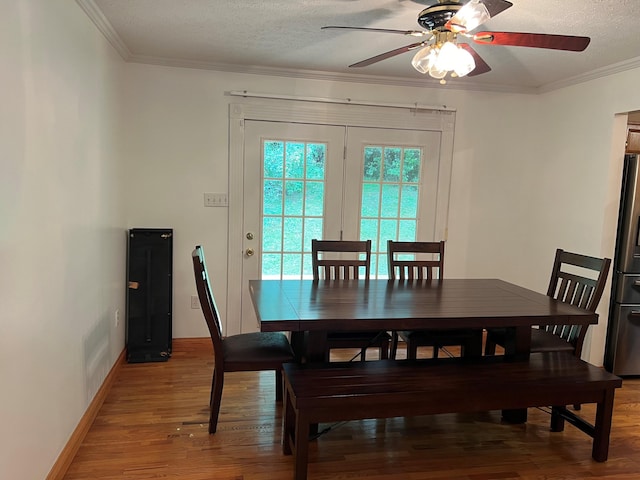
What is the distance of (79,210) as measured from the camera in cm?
236

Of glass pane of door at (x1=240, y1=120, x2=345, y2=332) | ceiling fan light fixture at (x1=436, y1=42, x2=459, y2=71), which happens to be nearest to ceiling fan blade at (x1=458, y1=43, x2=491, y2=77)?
ceiling fan light fixture at (x1=436, y1=42, x2=459, y2=71)

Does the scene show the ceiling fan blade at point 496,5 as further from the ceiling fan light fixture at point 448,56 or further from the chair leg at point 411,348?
the chair leg at point 411,348

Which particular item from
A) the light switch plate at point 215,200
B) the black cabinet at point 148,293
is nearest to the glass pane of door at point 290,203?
the light switch plate at point 215,200

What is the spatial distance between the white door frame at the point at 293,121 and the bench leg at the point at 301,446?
1.98m

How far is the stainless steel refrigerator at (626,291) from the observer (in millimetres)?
3391

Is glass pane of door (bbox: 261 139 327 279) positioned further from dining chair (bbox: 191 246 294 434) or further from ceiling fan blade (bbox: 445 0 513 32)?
ceiling fan blade (bbox: 445 0 513 32)

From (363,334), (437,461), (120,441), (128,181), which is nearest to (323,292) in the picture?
(363,334)

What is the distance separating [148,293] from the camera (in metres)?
3.45

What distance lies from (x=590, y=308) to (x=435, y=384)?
3.82 feet

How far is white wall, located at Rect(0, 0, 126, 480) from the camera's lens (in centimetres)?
159

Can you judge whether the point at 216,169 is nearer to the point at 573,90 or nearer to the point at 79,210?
the point at 79,210

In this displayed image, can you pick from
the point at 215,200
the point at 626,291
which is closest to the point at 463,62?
the point at 215,200

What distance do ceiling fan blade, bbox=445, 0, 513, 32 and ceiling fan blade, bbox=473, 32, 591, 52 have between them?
12 centimetres

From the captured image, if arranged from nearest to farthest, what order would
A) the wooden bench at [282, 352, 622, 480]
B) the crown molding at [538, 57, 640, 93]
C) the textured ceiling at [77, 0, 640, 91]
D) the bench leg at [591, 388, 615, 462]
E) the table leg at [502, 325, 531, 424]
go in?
the wooden bench at [282, 352, 622, 480]
the bench leg at [591, 388, 615, 462]
the textured ceiling at [77, 0, 640, 91]
the table leg at [502, 325, 531, 424]
the crown molding at [538, 57, 640, 93]
